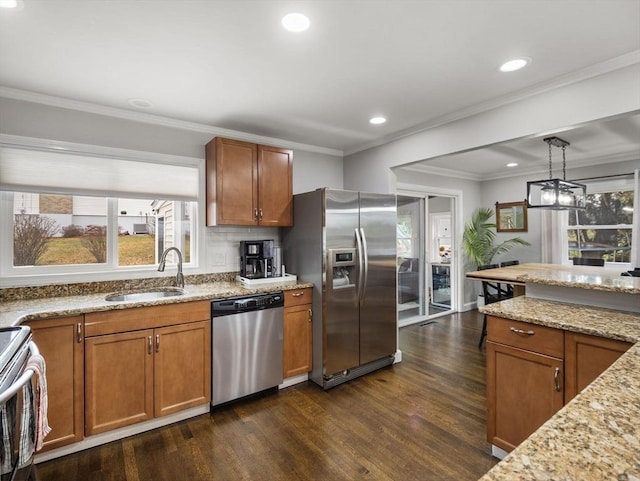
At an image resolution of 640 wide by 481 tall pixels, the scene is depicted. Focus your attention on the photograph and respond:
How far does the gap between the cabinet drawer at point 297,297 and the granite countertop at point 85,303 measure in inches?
2.0

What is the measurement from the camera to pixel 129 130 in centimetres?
290

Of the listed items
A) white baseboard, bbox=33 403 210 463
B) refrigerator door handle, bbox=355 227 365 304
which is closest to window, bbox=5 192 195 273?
white baseboard, bbox=33 403 210 463

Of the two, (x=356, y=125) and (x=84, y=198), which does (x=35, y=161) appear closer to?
(x=84, y=198)

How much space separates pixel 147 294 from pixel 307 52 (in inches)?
92.5

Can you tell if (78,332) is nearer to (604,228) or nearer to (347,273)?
(347,273)

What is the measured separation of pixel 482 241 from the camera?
18.9ft

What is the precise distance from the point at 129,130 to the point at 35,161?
715 millimetres

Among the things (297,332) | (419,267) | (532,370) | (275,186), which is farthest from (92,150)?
(419,267)

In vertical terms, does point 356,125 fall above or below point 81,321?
above

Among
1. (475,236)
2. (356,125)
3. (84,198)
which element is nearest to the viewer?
(84,198)

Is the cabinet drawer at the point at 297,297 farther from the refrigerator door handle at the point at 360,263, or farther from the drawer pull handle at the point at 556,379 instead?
the drawer pull handle at the point at 556,379

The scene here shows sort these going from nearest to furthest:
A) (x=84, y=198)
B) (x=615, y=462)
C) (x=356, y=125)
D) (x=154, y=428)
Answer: (x=615, y=462)
(x=154, y=428)
(x=84, y=198)
(x=356, y=125)

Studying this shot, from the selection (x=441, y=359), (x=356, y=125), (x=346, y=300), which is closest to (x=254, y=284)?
(x=346, y=300)

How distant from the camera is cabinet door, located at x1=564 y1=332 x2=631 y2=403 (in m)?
1.64
